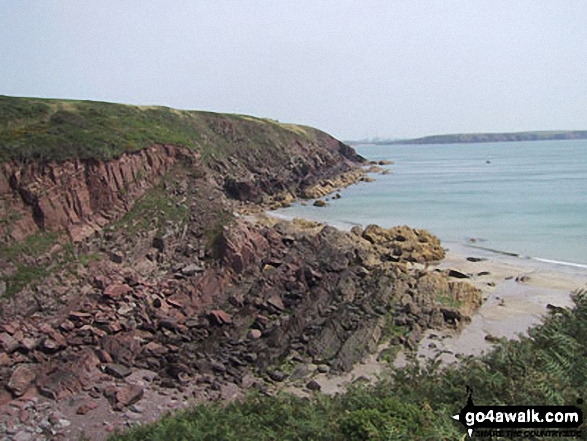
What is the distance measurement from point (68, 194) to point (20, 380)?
9624mm

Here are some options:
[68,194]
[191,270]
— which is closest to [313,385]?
[191,270]

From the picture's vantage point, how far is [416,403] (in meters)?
9.17

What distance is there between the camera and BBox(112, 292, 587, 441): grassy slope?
306 inches

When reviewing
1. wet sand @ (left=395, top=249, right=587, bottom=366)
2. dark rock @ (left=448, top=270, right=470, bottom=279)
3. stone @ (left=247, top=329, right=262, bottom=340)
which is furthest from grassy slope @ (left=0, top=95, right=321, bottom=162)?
wet sand @ (left=395, top=249, right=587, bottom=366)

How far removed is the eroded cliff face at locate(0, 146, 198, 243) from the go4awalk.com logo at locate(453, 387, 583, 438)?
55.3ft

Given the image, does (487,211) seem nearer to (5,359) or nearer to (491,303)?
(491,303)

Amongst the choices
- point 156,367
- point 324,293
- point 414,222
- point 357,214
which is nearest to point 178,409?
point 156,367

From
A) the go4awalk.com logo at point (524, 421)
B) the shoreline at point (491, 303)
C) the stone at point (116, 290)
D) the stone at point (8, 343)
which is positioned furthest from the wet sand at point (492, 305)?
the stone at point (8, 343)

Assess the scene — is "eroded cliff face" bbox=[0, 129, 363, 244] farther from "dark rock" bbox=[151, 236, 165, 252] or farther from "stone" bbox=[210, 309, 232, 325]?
"stone" bbox=[210, 309, 232, 325]

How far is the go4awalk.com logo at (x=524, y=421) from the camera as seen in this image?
22.7 ft

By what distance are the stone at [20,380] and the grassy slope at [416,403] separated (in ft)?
13.2

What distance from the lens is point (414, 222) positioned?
133ft

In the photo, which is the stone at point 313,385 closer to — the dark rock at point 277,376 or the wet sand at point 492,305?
the wet sand at point 492,305

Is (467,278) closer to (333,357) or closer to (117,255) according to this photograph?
(333,357)
